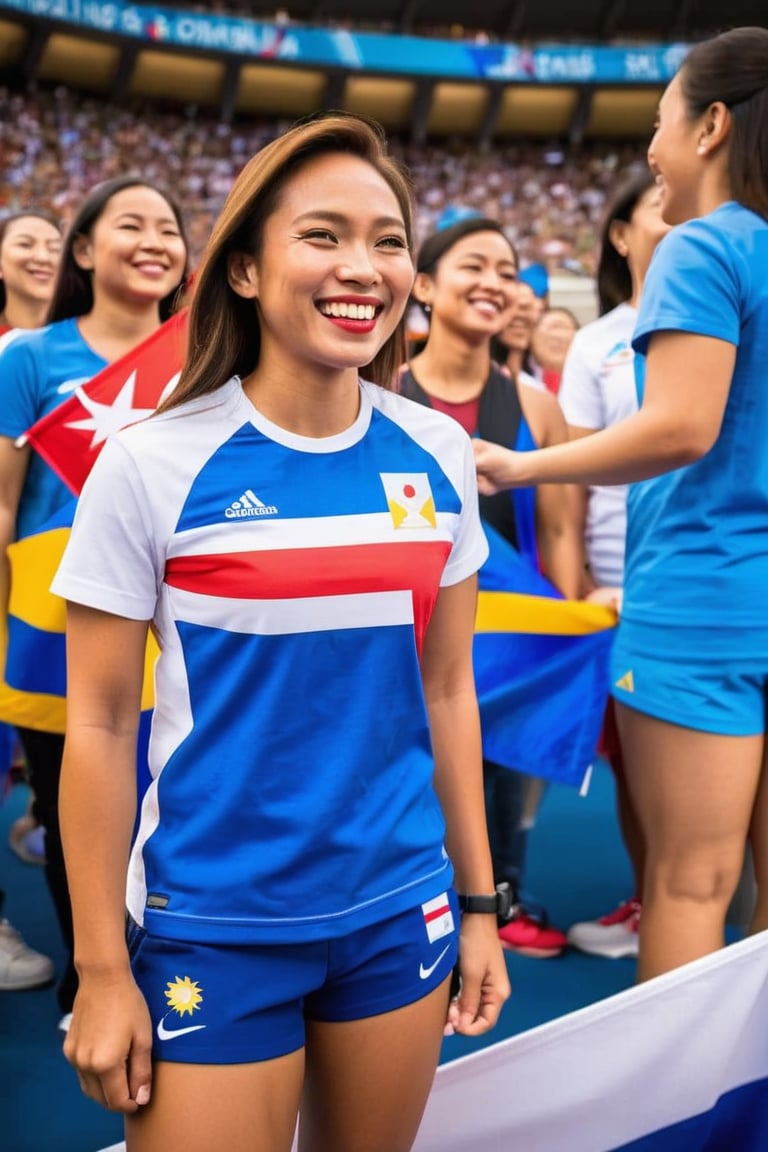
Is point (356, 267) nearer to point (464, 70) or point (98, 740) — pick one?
point (98, 740)

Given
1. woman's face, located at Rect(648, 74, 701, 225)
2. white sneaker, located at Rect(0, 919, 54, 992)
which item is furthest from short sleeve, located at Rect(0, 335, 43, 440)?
woman's face, located at Rect(648, 74, 701, 225)

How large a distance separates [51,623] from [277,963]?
1534mm

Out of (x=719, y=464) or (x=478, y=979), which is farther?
(x=719, y=464)

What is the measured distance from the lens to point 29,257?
13.6ft

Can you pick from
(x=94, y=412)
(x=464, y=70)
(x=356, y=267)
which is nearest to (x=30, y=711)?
(x=94, y=412)

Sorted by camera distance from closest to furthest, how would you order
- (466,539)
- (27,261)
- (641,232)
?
(466,539) < (641,232) < (27,261)

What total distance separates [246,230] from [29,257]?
3.08 meters

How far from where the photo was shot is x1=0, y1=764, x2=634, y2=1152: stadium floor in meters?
2.51

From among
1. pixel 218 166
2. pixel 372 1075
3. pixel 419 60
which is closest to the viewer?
pixel 372 1075

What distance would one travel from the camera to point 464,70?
24.3 metres

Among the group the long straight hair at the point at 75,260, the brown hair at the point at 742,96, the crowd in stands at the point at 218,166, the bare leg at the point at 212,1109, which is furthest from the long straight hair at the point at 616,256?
the crowd in stands at the point at 218,166

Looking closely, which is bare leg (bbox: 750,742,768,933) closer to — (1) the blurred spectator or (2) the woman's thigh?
(2) the woman's thigh

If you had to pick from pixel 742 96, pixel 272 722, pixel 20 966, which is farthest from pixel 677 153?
pixel 20 966

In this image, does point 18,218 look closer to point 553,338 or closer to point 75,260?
point 75,260
